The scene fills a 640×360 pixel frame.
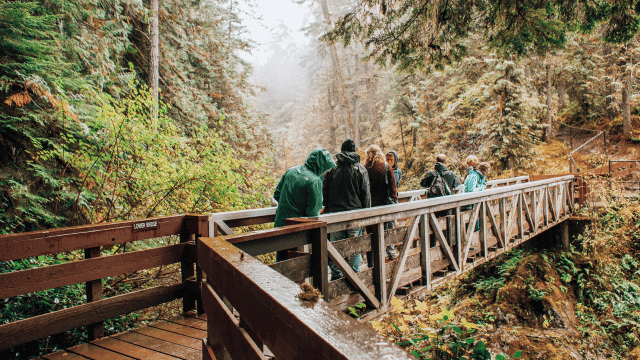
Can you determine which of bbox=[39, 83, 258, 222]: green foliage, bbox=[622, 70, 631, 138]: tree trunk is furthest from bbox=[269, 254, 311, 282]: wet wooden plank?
bbox=[622, 70, 631, 138]: tree trunk

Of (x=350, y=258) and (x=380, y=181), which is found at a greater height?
(x=380, y=181)

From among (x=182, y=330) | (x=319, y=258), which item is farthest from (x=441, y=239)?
(x=182, y=330)

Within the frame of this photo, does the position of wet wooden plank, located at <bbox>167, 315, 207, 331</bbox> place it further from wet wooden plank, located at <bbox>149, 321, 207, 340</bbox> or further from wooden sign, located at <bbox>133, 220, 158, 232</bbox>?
wooden sign, located at <bbox>133, 220, 158, 232</bbox>

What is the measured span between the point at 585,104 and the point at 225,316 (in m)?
27.2

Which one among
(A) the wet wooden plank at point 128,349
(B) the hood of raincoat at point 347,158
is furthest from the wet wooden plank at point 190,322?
(B) the hood of raincoat at point 347,158

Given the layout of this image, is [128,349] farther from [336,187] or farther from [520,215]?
[520,215]

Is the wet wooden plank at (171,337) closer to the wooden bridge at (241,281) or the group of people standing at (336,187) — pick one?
the wooden bridge at (241,281)

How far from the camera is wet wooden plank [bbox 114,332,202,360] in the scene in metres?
2.65

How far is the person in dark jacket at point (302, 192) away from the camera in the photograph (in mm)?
3475

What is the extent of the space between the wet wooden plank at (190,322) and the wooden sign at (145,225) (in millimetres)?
981

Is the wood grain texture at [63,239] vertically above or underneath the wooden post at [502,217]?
above

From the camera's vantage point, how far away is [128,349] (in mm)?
2770

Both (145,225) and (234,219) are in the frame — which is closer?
(145,225)

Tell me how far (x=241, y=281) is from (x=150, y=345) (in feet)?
6.89
